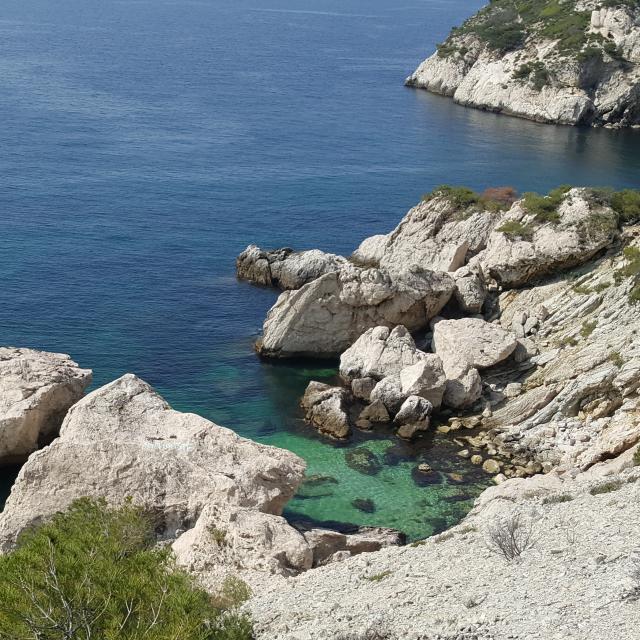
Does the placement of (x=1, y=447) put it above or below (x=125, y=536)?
below

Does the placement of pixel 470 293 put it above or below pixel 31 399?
above

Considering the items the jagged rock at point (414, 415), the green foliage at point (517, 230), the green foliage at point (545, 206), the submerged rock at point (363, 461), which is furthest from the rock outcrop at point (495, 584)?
the green foliage at point (545, 206)

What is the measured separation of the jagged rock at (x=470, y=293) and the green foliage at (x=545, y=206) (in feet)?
21.7

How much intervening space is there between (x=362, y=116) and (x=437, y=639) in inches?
5227

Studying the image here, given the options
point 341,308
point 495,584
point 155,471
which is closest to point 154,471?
point 155,471

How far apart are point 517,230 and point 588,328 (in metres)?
11.9

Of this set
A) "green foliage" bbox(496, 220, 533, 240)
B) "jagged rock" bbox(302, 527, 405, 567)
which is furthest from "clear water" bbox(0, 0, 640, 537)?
"green foliage" bbox(496, 220, 533, 240)

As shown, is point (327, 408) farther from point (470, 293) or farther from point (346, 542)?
point (346, 542)

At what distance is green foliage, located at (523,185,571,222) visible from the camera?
Result: 68.1 meters

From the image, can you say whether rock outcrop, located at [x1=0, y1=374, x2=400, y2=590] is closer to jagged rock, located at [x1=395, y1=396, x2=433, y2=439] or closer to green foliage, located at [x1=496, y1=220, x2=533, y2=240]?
jagged rock, located at [x1=395, y1=396, x2=433, y2=439]

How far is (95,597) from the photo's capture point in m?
24.1

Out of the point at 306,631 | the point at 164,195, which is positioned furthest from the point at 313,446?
the point at 164,195

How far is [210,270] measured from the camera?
84188mm

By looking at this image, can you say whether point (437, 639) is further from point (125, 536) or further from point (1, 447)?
point (1, 447)
